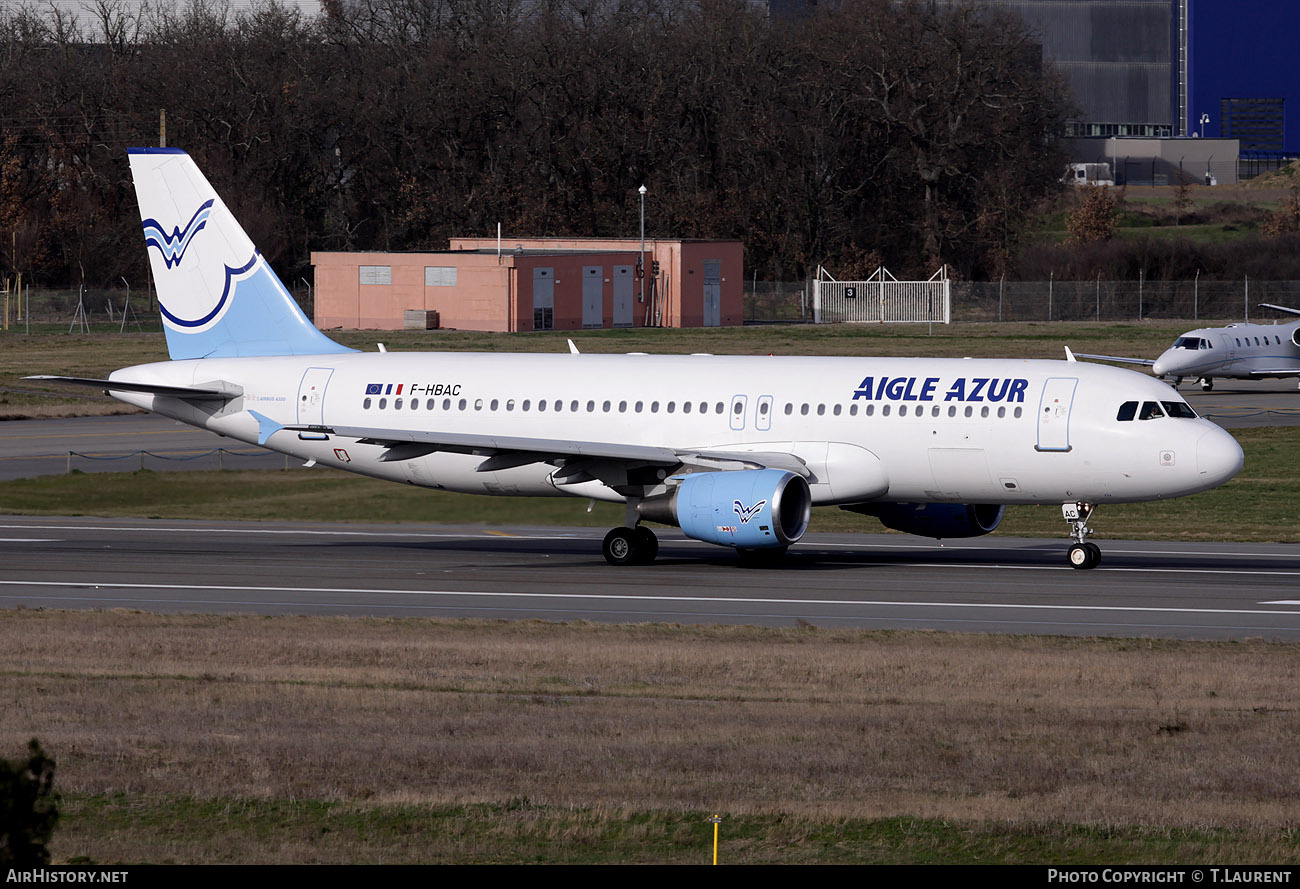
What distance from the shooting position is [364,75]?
131 meters

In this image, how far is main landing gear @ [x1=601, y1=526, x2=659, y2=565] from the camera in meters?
33.2

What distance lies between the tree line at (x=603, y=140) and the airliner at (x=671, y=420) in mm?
86929

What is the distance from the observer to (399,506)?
36250 mm

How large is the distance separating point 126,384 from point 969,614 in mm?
18287

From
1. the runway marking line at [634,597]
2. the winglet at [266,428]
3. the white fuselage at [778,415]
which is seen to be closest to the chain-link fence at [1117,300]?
the white fuselage at [778,415]

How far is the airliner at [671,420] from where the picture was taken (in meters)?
30.7

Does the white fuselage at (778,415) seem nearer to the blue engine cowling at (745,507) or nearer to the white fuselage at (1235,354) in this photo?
the blue engine cowling at (745,507)

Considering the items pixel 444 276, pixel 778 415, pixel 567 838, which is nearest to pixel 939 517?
pixel 778 415

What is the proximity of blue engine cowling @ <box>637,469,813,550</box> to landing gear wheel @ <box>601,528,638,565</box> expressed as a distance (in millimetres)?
1978

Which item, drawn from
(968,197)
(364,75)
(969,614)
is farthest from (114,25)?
(969,614)

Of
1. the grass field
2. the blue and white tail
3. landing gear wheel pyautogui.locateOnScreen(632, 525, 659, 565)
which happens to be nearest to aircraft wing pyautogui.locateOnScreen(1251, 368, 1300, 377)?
landing gear wheel pyautogui.locateOnScreen(632, 525, 659, 565)

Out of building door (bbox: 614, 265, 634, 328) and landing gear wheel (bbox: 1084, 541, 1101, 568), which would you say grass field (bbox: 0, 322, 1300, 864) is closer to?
landing gear wheel (bbox: 1084, 541, 1101, 568)

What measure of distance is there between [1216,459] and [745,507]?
26.9 ft
